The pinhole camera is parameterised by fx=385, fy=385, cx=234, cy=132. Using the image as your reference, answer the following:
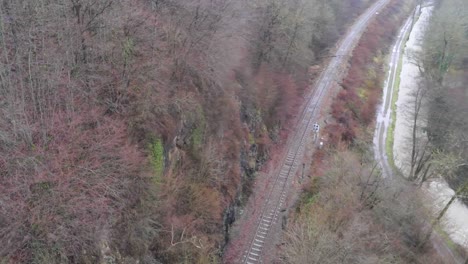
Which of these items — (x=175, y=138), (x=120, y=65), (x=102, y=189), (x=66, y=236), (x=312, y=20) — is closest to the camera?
(x=66, y=236)

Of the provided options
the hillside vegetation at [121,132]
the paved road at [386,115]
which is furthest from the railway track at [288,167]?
the paved road at [386,115]

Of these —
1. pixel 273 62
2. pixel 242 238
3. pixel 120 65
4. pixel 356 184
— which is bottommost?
pixel 242 238

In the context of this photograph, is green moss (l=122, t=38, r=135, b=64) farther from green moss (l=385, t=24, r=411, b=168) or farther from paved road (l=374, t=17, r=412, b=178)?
green moss (l=385, t=24, r=411, b=168)

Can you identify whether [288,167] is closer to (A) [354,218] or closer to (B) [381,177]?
(B) [381,177]

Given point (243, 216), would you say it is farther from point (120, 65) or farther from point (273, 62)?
point (273, 62)

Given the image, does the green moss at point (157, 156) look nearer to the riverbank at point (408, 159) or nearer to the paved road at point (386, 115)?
the riverbank at point (408, 159)

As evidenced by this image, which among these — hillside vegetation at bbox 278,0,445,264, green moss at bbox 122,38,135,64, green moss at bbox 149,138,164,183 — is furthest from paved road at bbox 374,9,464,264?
green moss at bbox 122,38,135,64

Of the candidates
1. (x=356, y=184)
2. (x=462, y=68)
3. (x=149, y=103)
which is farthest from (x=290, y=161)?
(x=462, y=68)
